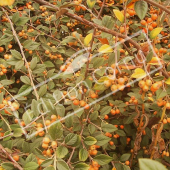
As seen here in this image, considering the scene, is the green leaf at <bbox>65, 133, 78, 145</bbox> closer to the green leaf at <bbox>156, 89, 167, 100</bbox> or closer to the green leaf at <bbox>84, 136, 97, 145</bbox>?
the green leaf at <bbox>84, 136, 97, 145</bbox>

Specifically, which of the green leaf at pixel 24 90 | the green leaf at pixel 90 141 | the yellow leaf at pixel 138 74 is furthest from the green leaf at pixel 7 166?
the yellow leaf at pixel 138 74

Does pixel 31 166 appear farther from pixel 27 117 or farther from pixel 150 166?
pixel 150 166

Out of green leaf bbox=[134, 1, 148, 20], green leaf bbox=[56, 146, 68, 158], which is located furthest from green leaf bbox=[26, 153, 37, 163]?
green leaf bbox=[134, 1, 148, 20]

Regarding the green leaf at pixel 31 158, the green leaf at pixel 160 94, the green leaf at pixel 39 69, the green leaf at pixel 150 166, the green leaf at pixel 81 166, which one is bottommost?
the green leaf at pixel 81 166

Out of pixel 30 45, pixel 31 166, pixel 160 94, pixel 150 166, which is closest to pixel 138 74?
pixel 160 94

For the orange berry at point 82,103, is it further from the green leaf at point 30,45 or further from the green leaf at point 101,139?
the green leaf at point 30,45

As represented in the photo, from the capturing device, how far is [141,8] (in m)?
0.86

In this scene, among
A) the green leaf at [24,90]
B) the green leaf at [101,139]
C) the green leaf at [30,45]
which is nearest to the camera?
the green leaf at [101,139]

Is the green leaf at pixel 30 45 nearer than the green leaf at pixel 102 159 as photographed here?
No

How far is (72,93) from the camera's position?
111 centimetres

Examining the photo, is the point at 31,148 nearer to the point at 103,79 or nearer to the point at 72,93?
the point at 72,93

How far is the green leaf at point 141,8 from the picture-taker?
0.85 m

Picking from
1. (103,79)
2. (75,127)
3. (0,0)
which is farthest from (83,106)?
(0,0)

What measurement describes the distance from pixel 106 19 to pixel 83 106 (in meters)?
0.42
